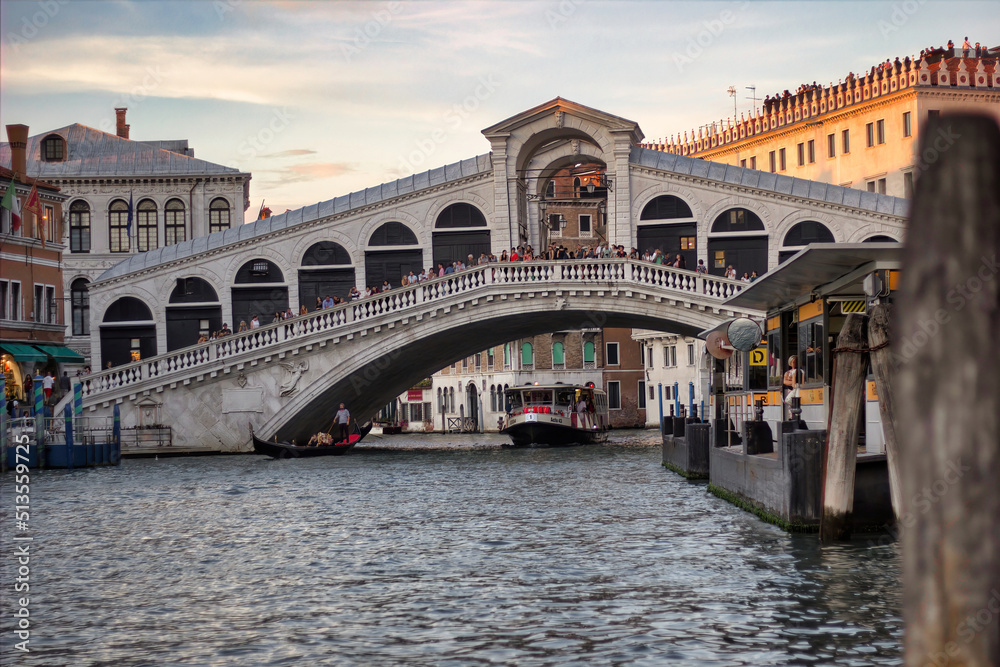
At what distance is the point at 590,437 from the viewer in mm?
46188

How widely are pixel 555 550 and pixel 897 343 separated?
12157mm

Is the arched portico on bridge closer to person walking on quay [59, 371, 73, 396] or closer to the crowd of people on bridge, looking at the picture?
the crowd of people on bridge

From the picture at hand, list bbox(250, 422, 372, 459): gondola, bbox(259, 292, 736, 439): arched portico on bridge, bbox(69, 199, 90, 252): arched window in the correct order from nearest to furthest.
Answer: bbox(250, 422, 372, 459): gondola, bbox(259, 292, 736, 439): arched portico on bridge, bbox(69, 199, 90, 252): arched window

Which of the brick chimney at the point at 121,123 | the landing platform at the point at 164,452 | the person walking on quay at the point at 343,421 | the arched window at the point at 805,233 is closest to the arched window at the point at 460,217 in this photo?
the person walking on quay at the point at 343,421

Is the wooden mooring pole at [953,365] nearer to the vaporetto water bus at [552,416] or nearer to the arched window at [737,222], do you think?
the arched window at [737,222]

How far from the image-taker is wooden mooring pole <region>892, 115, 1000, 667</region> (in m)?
1.78

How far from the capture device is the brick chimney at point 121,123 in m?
57.7

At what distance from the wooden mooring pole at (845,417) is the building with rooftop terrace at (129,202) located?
129 feet

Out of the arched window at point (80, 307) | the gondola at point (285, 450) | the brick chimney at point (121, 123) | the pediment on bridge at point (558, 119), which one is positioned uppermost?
the brick chimney at point (121, 123)

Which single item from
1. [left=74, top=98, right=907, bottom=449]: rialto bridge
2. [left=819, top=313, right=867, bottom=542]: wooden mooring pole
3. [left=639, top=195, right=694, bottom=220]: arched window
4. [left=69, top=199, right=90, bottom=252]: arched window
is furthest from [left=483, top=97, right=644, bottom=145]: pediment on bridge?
[left=819, top=313, right=867, bottom=542]: wooden mooring pole

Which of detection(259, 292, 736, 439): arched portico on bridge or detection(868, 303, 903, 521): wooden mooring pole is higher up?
detection(259, 292, 736, 439): arched portico on bridge

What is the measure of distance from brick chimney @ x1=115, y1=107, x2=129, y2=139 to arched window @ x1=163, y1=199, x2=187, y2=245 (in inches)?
396

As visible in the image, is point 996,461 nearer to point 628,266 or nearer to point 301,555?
point 301,555

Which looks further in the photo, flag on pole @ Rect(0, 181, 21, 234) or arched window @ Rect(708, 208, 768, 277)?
arched window @ Rect(708, 208, 768, 277)
